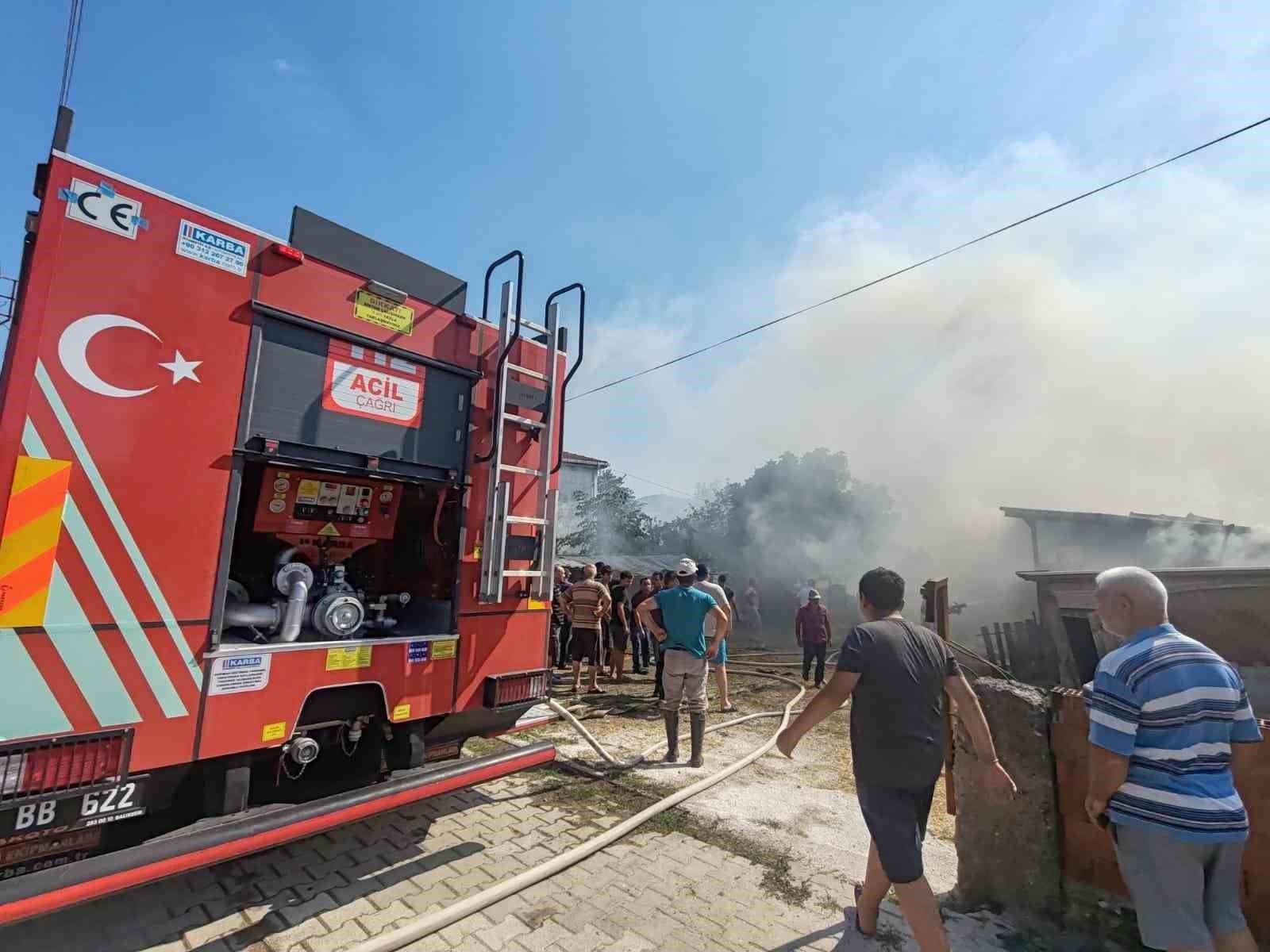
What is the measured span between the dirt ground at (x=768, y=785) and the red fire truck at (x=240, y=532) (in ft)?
5.02

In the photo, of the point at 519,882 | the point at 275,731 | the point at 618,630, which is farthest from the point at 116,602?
the point at 618,630

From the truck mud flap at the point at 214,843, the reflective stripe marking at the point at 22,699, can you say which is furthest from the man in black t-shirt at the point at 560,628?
the reflective stripe marking at the point at 22,699

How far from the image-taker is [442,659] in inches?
151

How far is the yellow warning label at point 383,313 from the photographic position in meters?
3.63

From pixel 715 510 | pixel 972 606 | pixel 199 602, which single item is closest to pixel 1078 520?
pixel 972 606

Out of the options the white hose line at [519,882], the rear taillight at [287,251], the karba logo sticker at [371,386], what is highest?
the rear taillight at [287,251]

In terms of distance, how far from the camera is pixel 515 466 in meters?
4.29

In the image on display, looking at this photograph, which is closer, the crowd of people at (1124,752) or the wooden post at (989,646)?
the crowd of people at (1124,752)

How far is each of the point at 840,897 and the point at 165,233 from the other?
4870 millimetres

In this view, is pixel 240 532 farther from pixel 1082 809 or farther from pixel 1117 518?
pixel 1117 518

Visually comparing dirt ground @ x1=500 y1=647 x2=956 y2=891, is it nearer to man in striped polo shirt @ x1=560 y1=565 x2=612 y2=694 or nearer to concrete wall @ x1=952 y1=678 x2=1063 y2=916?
concrete wall @ x1=952 y1=678 x2=1063 y2=916

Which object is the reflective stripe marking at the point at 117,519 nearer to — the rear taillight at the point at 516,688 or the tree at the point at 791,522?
the rear taillight at the point at 516,688

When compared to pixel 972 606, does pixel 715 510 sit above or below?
above

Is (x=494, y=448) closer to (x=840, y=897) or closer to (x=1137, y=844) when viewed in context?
Answer: (x=840, y=897)
